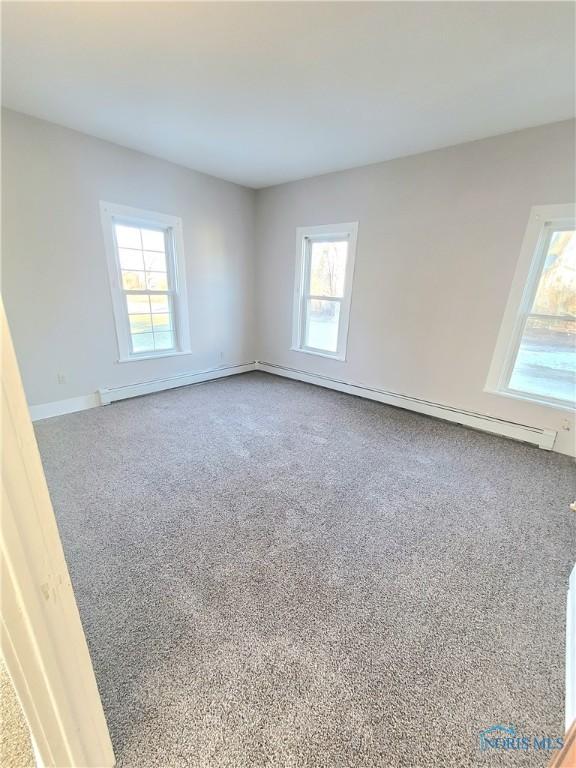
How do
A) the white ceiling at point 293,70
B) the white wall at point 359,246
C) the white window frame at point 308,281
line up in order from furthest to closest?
the white window frame at point 308,281 < the white wall at point 359,246 < the white ceiling at point 293,70

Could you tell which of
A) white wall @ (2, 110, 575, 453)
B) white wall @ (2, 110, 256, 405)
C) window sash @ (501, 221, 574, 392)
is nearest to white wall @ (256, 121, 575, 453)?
white wall @ (2, 110, 575, 453)

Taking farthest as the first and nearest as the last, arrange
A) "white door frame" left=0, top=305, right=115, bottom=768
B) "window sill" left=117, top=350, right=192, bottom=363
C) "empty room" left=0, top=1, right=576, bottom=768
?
1. "window sill" left=117, top=350, right=192, bottom=363
2. "empty room" left=0, top=1, right=576, bottom=768
3. "white door frame" left=0, top=305, right=115, bottom=768

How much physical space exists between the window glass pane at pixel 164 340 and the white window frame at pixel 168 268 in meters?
0.05

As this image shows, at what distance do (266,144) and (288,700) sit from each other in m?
3.79

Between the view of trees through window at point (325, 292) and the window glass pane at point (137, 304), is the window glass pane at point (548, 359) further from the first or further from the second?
the window glass pane at point (137, 304)

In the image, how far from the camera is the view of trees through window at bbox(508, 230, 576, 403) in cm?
251

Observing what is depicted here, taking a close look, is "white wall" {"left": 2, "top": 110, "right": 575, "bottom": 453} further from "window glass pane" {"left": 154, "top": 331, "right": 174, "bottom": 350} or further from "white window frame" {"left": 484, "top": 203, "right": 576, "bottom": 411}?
"window glass pane" {"left": 154, "top": 331, "right": 174, "bottom": 350}

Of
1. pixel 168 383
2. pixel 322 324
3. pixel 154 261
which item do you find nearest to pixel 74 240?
pixel 154 261

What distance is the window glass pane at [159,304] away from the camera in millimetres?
3631

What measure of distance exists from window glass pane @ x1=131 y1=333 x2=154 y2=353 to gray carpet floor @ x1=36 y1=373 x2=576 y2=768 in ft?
4.04

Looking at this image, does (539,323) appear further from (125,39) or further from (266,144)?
(125,39)

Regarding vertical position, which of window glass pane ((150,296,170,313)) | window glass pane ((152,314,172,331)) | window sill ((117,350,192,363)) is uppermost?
window glass pane ((150,296,170,313))

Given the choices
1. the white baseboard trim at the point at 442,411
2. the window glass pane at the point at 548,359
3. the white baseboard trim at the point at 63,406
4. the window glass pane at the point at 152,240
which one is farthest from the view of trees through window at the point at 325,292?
the white baseboard trim at the point at 63,406

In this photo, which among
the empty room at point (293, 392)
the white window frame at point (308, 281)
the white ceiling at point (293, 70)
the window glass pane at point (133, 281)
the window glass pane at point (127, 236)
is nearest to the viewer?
the empty room at point (293, 392)
